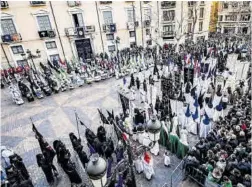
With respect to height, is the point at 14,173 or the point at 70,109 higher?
the point at 14,173

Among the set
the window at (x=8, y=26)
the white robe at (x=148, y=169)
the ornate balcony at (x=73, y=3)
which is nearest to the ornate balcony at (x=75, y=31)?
the ornate balcony at (x=73, y=3)

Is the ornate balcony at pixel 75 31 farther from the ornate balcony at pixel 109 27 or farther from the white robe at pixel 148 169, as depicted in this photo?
the white robe at pixel 148 169

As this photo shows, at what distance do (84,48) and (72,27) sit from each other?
315 cm

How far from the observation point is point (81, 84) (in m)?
18.0

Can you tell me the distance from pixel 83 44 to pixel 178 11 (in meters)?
17.2

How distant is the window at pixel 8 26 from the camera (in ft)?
67.6

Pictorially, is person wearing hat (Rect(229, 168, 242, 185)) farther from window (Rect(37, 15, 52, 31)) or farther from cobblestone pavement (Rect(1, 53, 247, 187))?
window (Rect(37, 15, 52, 31))

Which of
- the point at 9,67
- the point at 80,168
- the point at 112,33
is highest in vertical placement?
the point at 112,33

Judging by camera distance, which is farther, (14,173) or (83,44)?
(83,44)

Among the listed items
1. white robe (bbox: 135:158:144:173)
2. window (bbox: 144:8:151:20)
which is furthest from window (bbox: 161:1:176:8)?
white robe (bbox: 135:158:144:173)

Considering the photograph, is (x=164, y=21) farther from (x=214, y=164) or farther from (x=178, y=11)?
(x=214, y=164)

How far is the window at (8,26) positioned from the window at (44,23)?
9.25ft

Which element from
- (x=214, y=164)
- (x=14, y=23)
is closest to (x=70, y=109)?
(x=214, y=164)

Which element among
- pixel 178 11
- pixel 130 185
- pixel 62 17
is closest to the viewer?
pixel 130 185
